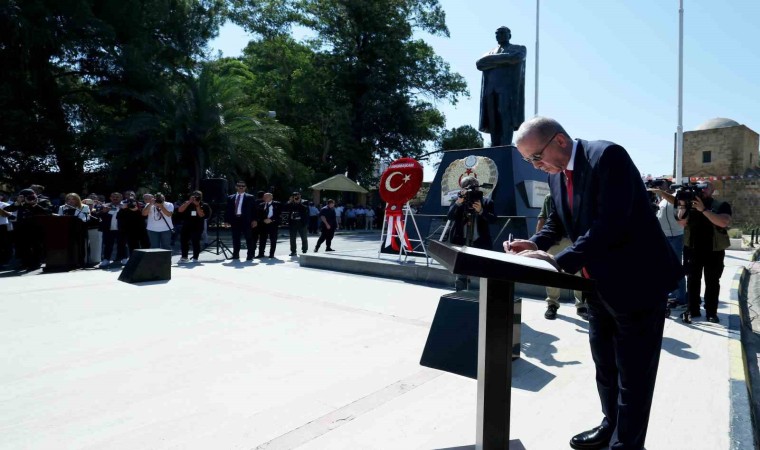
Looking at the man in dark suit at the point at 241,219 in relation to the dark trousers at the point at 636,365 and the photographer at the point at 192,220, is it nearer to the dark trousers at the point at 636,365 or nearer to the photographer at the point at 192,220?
the photographer at the point at 192,220

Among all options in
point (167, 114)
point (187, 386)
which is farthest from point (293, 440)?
point (167, 114)

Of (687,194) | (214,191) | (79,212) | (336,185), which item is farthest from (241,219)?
(336,185)

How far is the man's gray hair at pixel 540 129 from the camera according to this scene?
7.45ft

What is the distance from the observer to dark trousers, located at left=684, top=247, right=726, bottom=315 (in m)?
5.66

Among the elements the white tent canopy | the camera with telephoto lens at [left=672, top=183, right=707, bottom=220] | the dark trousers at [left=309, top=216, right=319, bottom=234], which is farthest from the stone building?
the camera with telephoto lens at [left=672, top=183, right=707, bottom=220]

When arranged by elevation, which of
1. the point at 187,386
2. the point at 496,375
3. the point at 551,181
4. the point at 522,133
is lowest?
the point at 187,386

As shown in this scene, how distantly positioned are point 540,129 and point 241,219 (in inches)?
410

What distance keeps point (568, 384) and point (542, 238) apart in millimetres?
1536

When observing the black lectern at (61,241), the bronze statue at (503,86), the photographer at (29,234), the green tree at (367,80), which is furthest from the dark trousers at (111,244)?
the green tree at (367,80)

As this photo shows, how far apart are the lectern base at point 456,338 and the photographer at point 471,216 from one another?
5.96 ft

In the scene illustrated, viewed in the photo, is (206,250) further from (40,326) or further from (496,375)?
(496,375)

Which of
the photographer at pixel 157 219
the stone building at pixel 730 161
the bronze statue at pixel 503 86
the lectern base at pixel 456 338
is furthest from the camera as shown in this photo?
the stone building at pixel 730 161

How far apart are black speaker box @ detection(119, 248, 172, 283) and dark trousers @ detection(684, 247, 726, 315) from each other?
308 inches

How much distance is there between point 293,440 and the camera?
264cm
